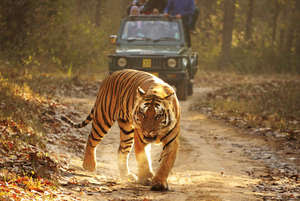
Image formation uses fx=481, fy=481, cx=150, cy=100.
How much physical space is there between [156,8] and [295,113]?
5.89m

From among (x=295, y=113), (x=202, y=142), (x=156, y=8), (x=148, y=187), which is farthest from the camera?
(x=156, y=8)

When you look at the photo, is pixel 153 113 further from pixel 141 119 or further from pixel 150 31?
pixel 150 31

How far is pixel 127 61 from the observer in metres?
11.5

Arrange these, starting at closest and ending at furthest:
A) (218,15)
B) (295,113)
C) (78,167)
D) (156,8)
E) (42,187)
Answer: (42,187) → (78,167) → (295,113) → (156,8) → (218,15)

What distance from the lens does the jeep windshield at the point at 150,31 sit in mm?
11984

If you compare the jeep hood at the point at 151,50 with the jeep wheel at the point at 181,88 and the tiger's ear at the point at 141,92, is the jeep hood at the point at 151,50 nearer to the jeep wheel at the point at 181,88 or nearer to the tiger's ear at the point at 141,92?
the jeep wheel at the point at 181,88

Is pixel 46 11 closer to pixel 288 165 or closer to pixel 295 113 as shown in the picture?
pixel 295 113

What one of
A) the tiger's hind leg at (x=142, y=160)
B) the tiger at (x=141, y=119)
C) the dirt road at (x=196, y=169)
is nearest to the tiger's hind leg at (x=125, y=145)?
the tiger at (x=141, y=119)

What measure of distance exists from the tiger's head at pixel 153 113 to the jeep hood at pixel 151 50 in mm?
6857

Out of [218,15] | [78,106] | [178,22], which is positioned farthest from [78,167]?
[218,15]

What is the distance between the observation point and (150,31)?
12031mm

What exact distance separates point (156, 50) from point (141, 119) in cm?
729

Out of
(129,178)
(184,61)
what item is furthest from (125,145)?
(184,61)

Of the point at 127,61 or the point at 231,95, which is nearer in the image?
the point at 127,61
